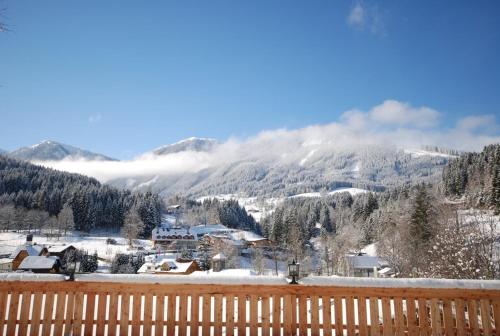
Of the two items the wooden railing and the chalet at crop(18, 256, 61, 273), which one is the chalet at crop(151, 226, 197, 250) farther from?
the wooden railing

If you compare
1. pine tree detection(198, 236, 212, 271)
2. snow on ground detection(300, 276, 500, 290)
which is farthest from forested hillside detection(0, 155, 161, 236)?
snow on ground detection(300, 276, 500, 290)

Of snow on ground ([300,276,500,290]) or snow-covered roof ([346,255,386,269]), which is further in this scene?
snow-covered roof ([346,255,386,269])

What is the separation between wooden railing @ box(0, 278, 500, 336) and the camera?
6293 mm

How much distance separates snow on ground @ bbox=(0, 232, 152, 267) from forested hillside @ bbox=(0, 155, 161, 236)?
19.2ft

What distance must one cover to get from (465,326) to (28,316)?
26.1 feet

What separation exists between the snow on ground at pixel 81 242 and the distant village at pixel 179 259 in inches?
35.7

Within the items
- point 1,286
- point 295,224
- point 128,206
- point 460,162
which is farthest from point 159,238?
point 1,286

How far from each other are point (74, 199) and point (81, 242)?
64.6 feet

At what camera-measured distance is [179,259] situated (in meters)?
59.1

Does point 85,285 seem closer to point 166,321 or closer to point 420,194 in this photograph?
point 166,321

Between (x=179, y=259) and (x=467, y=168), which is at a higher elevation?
(x=467, y=168)

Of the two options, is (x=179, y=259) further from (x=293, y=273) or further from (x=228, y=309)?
(x=293, y=273)

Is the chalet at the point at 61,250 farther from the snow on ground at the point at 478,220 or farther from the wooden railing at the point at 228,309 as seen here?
the wooden railing at the point at 228,309

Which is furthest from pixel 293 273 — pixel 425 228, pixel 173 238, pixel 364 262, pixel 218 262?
pixel 173 238
